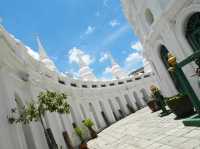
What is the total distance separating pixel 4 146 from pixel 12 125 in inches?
53.4

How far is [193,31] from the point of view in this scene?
11492 mm

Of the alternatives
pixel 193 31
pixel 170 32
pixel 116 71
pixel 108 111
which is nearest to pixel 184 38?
pixel 193 31

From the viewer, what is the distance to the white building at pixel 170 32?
37.1 ft

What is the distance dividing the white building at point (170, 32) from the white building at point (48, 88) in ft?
24.7

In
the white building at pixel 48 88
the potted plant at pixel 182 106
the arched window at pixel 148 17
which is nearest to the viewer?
the potted plant at pixel 182 106

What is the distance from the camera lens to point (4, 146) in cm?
836

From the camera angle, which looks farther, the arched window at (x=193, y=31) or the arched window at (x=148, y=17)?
the arched window at (x=148, y=17)

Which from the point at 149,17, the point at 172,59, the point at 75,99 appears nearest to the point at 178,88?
the point at 149,17

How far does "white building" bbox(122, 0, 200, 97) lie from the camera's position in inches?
445

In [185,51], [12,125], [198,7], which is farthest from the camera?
[185,51]

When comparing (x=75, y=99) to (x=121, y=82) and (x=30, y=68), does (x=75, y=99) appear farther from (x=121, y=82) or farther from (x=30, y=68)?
(x=121, y=82)

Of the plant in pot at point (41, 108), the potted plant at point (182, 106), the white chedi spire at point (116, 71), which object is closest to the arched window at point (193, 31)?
the potted plant at point (182, 106)

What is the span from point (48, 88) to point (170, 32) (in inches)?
401

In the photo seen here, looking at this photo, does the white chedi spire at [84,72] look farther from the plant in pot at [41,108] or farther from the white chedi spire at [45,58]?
the plant in pot at [41,108]
